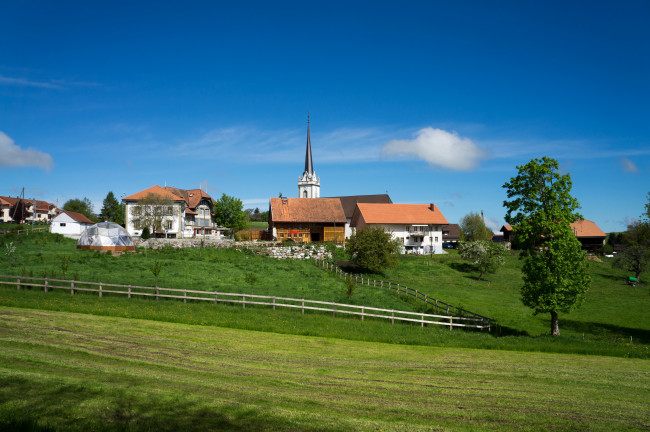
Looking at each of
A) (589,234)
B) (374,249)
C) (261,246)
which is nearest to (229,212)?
(261,246)

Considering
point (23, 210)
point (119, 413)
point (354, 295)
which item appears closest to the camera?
point (119, 413)

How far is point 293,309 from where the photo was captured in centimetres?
2477

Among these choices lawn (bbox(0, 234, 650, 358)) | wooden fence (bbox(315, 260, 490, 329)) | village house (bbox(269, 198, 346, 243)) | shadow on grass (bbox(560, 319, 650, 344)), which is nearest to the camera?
lawn (bbox(0, 234, 650, 358))

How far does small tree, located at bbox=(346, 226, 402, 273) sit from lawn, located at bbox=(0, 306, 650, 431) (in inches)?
1221

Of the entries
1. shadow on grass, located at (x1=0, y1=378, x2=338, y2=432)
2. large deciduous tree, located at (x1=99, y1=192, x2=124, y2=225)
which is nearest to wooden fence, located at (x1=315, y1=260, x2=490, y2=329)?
shadow on grass, located at (x1=0, y1=378, x2=338, y2=432)

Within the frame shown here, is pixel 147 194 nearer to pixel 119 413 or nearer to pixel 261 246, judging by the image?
pixel 261 246

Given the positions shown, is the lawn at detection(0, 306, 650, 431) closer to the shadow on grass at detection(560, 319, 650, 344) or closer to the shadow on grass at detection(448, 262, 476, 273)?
the shadow on grass at detection(560, 319, 650, 344)

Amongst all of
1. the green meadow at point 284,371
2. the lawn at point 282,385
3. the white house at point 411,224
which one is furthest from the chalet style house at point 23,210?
the lawn at point 282,385

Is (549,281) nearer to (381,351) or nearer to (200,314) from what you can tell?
(381,351)

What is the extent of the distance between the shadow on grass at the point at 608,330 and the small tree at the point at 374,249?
20.8 m

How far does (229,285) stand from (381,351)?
17602mm

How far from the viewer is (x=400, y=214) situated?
7788 cm

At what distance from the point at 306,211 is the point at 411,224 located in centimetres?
1938

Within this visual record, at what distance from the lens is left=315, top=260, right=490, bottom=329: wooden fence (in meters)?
26.3
